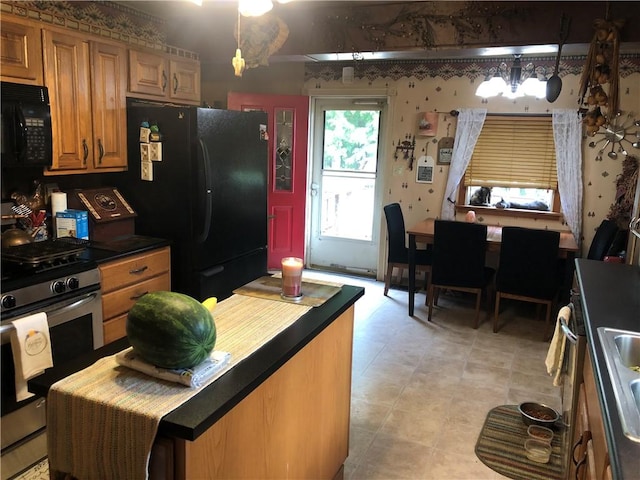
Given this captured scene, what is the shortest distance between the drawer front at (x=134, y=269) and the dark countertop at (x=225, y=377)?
143 centimetres

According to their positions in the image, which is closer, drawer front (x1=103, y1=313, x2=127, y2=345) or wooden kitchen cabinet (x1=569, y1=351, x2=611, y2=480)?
wooden kitchen cabinet (x1=569, y1=351, x2=611, y2=480)

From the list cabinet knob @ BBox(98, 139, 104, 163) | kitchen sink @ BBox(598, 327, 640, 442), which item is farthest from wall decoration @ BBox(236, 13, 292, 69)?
kitchen sink @ BBox(598, 327, 640, 442)

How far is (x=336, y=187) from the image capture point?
5.77m

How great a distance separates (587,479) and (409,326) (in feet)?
8.90

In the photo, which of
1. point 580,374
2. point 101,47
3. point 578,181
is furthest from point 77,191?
point 578,181

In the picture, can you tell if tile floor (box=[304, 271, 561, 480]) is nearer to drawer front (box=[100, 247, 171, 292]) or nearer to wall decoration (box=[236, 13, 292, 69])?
drawer front (box=[100, 247, 171, 292])

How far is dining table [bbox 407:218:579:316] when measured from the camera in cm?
414

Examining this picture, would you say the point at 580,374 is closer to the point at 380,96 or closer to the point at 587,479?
the point at 587,479

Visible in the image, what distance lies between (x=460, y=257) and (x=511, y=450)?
1.87 m

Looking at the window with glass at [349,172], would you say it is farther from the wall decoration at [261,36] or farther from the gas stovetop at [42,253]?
the gas stovetop at [42,253]

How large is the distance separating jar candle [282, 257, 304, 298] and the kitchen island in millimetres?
140

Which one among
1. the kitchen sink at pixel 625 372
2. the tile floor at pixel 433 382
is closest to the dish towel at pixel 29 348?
the tile floor at pixel 433 382

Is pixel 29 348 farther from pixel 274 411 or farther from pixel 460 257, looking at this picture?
pixel 460 257

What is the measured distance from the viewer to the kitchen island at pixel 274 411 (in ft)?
4.00
